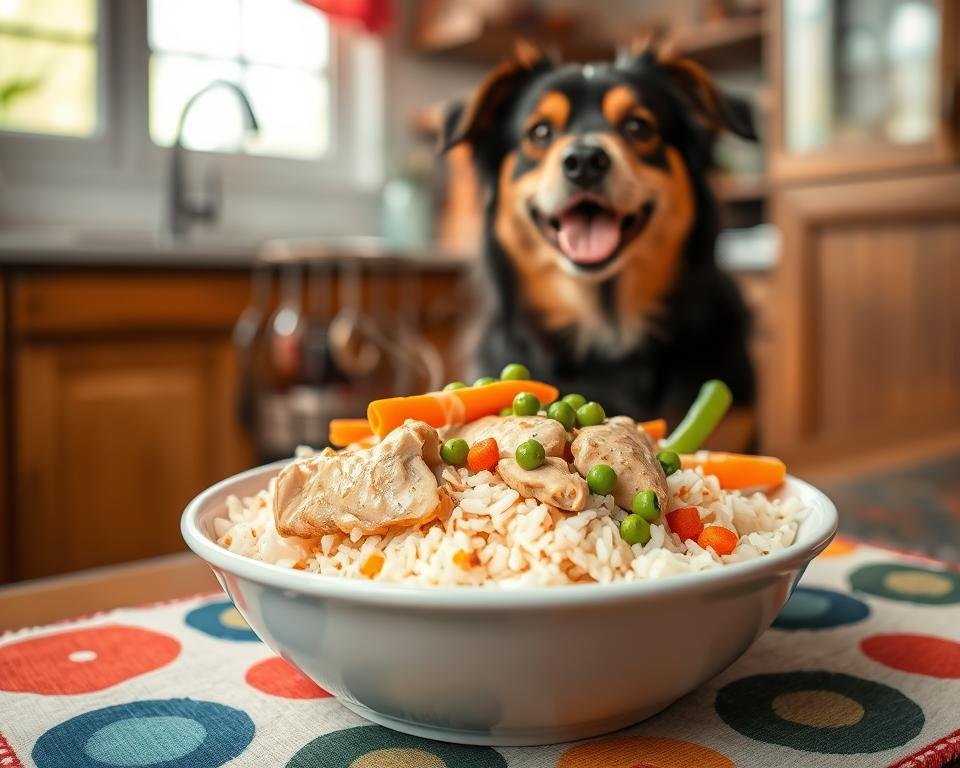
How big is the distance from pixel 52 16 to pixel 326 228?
3.96ft

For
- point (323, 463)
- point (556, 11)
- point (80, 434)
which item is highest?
point (556, 11)

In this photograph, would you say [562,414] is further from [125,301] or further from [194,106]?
[194,106]

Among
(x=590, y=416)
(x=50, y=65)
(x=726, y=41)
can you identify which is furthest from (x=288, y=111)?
(x=590, y=416)

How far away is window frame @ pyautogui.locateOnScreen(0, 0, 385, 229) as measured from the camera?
3.11 metres

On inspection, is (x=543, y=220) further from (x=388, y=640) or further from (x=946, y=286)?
(x=946, y=286)

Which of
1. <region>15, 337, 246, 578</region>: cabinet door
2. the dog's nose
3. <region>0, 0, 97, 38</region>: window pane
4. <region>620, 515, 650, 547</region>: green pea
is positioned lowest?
<region>15, 337, 246, 578</region>: cabinet door

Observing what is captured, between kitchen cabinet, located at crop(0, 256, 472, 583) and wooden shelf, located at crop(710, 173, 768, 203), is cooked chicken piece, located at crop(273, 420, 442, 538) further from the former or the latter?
wooden shelf, located at crop(710, 173, 768, 203)

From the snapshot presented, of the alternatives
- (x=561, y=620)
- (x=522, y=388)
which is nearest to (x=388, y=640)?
(x=561, y=620)

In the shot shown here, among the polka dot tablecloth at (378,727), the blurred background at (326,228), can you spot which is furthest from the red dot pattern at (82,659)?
the blurred background at (326,228)

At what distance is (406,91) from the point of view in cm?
399

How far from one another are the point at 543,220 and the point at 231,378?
1211 mm

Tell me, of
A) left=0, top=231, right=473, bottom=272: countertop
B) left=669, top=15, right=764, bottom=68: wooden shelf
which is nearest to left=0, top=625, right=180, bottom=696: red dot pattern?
left=0, top=231, right=473, bottom=272: countertop

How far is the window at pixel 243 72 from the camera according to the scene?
3369mm

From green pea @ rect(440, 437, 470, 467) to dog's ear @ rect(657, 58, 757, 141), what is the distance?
3.53 ft
